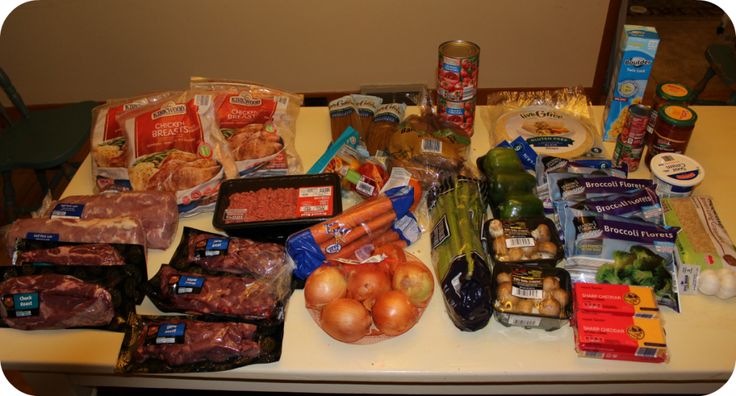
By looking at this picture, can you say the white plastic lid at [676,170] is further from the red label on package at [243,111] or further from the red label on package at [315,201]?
the red label on package at [243,111]

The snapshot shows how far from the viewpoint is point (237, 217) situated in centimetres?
112

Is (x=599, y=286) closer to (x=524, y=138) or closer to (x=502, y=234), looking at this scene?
(x=502, y=234)

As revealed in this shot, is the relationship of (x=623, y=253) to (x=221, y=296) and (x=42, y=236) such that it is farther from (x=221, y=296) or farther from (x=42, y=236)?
(x=42, y=236)

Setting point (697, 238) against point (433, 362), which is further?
point (697, 238)

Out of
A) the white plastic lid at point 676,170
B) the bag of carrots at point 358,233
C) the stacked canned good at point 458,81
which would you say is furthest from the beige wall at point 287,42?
the bag of carrots at point 358,233

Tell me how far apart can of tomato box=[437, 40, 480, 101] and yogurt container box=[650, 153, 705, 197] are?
0.48 metres

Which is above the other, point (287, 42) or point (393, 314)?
point (393, 314)

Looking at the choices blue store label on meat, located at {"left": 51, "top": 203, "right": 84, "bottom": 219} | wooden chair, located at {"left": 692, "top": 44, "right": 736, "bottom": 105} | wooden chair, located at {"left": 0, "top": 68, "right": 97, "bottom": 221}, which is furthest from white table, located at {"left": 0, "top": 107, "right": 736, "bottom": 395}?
wooden chair, located at {"left": 692, "top": 44, "right": 736, "bottom": 105}

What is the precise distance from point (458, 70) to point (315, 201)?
0.49 meters

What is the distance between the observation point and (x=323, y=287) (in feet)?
3.06

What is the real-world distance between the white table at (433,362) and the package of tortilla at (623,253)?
0.07 meters

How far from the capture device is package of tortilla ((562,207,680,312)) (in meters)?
0.94

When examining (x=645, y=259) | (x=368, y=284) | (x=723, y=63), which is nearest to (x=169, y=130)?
(x=368, y=284)

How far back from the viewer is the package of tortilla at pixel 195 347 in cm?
89
